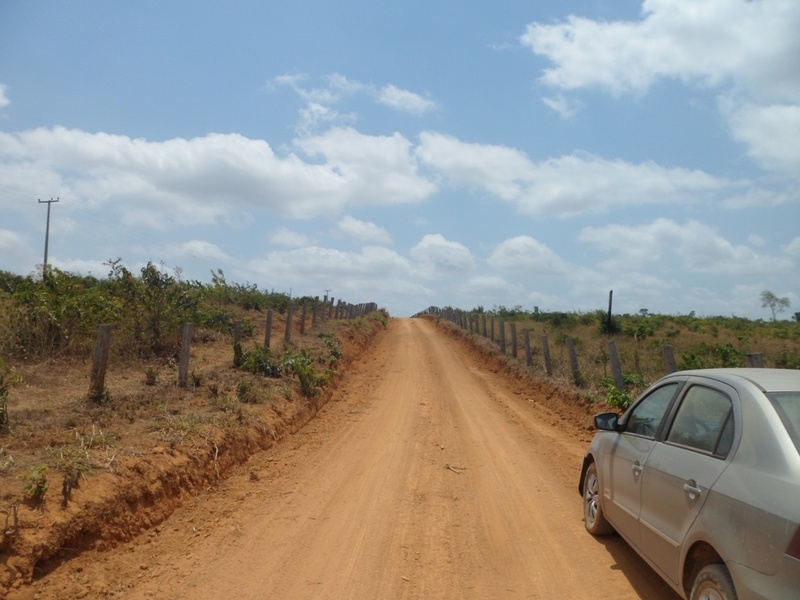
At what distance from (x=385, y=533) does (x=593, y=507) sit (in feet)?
6.94

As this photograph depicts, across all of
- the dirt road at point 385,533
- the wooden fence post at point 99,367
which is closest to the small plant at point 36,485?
the dirt road at point 385,533

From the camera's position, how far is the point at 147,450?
7418 mm

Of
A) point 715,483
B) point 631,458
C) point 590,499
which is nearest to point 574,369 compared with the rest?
point 590,499

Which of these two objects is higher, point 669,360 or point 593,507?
point 669,360

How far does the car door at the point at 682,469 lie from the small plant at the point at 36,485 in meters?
5.06

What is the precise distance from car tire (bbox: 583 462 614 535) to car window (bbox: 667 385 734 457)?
1.62 m

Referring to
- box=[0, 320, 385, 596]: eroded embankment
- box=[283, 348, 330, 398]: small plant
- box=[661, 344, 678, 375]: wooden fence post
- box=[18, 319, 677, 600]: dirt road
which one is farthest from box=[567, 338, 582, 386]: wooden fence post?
box=[0, 320, 385, 596]: eroded embankment

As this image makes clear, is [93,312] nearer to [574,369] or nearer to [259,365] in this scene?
[259,365]

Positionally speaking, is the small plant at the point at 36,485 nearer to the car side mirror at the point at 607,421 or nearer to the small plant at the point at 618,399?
the car side mirror at the point at 607,421

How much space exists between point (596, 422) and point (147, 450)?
5135 mm

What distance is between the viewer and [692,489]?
3.94 m

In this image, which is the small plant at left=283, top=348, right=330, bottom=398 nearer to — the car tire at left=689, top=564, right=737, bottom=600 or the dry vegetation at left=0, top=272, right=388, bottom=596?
the dry vegetation at left=0, top=272, right=388, bottom=596

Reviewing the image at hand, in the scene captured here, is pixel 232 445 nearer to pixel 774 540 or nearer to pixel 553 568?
pixel 553 568

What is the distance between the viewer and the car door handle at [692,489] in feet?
12.7
